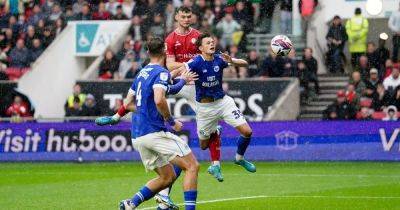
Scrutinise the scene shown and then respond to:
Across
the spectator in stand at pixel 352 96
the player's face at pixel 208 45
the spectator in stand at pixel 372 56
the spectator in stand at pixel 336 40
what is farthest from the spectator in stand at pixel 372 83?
the player's face at pixel 208 45

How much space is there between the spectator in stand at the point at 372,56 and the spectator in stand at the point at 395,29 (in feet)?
2.12

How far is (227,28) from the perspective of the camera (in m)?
31.0

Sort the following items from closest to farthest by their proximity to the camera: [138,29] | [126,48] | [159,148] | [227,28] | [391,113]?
[159,148], [391,113], [227,28], [126,48], [138,29]

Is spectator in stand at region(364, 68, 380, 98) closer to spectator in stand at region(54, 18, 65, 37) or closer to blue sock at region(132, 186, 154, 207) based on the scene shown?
spectator in stand at region(54, 18, 65, 37)

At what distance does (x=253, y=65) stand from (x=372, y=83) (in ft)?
12.1

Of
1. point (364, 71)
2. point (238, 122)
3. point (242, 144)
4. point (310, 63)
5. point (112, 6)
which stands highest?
point (112, 6)

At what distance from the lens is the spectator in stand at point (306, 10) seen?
101 feet

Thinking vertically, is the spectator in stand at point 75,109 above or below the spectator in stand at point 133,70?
below

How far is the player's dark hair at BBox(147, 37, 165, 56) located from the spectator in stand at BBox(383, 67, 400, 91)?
14.8 meters

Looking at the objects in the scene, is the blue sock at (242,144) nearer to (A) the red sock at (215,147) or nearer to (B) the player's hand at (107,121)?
(A) the red sock at (215,147)

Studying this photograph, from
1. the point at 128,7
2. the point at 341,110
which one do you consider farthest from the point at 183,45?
the point at 128,7

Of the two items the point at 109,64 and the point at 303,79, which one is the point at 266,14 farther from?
the point at 109,64

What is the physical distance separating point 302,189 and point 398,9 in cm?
1190

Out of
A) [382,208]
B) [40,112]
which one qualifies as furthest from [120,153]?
[382,208]
